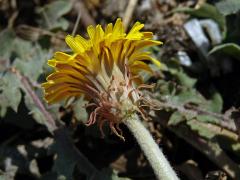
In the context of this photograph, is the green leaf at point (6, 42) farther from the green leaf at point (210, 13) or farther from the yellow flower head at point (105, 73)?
the green leaf at point (210, 13)

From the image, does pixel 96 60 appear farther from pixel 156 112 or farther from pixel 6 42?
pixel 6 42

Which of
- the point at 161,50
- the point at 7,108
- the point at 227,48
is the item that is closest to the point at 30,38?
the point at 7,108

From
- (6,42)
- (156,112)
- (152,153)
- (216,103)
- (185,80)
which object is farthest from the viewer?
(6,42)

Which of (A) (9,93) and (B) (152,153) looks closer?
(B) (152,153)

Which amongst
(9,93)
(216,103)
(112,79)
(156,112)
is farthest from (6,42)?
(216,103)

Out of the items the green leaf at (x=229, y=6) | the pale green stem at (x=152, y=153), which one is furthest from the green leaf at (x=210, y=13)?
the pale green stem at (x=152, y=153)

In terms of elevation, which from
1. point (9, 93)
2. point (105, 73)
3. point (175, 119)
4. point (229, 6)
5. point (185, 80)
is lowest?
point (175, 119)

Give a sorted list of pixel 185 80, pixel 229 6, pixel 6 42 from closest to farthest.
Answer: pixel 229 6, pixel 185 80, pixel 6 42
